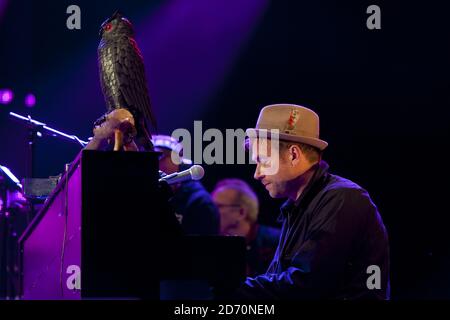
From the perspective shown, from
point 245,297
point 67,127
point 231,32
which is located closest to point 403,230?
point 231,32

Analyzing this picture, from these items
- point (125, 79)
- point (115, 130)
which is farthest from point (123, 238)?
point (125, 79)

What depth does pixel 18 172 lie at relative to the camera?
6.07 m

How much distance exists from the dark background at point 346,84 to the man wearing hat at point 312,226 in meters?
4.35

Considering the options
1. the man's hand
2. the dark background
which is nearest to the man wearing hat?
the man's hand

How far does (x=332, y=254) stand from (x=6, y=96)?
4010 millimetres

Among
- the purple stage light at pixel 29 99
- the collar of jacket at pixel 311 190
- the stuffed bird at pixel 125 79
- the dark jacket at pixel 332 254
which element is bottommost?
the dark jacket at pixel 332 254

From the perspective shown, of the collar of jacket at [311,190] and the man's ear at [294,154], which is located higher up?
the man's ear at [294,154]

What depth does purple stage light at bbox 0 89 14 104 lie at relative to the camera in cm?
637

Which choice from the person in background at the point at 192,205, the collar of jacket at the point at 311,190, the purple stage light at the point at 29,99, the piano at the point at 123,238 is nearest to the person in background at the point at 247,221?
the person in background at the point at 192,205

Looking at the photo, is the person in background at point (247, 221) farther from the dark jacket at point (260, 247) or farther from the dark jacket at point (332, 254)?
the dark jacket at point (332, 254)

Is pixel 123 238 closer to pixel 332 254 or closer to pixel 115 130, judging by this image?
pixel 115 130

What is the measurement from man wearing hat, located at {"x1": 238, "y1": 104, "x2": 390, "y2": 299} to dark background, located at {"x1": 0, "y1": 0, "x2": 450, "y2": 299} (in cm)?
435

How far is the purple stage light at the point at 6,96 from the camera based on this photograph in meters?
6.37

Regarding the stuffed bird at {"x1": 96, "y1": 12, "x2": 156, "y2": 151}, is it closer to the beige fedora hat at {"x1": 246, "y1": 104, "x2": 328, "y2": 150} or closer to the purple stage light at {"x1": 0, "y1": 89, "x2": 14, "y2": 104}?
the beige fedora hat at {"x1": 246, "y1": 104, "x2": 328, "y2": 150}
